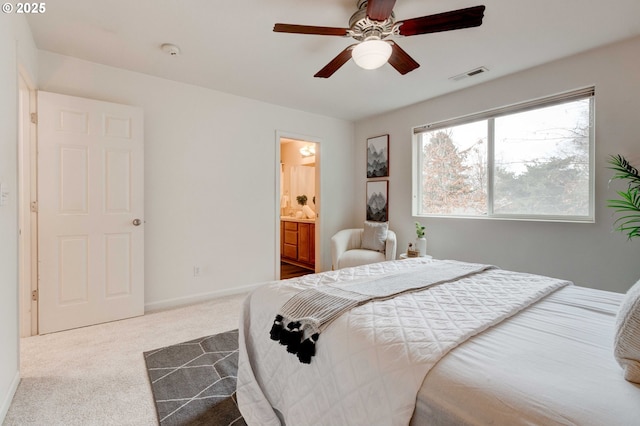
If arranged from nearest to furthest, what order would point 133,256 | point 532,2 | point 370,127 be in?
point 532,2, point 133,256, point 370,127

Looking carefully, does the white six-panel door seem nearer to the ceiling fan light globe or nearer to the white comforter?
the white comforter

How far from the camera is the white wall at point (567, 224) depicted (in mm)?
2486

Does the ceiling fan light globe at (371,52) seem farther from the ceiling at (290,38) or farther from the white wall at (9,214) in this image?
the white wall at (9,214)

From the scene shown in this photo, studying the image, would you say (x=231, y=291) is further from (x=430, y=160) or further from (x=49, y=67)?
(x=430, y=160)

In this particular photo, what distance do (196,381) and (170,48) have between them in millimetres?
2566

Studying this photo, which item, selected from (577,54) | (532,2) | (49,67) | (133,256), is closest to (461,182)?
(577,54)

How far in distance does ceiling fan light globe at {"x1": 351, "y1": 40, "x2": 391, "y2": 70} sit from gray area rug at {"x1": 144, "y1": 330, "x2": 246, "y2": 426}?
2.19 meters

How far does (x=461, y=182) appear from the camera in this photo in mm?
3707

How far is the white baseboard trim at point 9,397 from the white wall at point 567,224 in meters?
3.84

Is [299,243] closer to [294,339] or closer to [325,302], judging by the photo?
[325,302]

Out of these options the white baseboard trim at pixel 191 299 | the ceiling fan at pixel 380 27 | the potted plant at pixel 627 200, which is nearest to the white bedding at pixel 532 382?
the ceiling fan at pixel 380 27

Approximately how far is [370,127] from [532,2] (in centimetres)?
278

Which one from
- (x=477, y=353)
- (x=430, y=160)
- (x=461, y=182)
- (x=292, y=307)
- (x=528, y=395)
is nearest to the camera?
(x=528, y=395)

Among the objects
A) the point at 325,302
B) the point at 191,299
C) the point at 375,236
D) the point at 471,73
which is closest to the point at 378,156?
the point at 375,236
